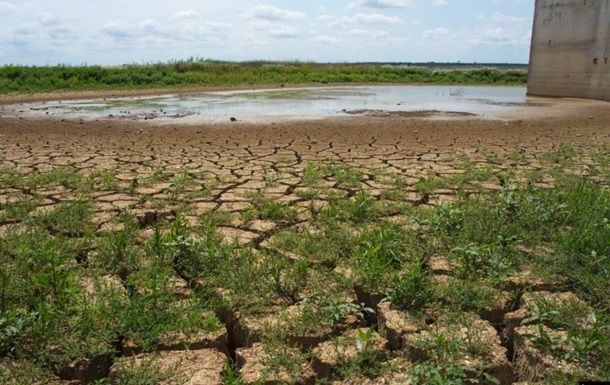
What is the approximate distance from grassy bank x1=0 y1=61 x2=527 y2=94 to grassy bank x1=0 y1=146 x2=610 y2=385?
53.3 feet

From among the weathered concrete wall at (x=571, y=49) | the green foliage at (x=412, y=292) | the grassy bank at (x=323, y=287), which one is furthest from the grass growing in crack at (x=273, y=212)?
the weathered concrete wall at (x=571, y=49)

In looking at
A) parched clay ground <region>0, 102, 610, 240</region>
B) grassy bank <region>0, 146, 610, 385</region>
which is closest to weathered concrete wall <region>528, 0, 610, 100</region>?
parched clay ground <region>0, 102, 610, 240</region>

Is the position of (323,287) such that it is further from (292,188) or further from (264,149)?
(264,149)

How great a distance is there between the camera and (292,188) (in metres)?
4.29

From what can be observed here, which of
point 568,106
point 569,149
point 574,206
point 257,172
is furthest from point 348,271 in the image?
point 568,106

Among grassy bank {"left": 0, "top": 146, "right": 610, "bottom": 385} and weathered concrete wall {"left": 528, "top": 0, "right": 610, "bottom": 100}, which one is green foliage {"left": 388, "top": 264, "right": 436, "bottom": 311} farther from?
weathered concrete wall {"left": 528, "top": 0, "right": 610, "bottom": 100}

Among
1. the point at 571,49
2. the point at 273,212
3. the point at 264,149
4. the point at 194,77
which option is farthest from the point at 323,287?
the point at 194,77

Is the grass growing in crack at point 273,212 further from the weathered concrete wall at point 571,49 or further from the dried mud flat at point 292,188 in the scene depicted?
the weathered concrete wall at point 571,49

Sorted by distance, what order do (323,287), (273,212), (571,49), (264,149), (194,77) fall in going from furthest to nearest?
(194,77), (571,49), (264,149), (273,212), (323,287)

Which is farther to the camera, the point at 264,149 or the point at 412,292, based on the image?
the point at 264,149

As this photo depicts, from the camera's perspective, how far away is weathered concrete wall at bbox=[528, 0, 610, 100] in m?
15.1

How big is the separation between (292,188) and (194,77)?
19954mm

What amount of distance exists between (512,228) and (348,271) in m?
1.14

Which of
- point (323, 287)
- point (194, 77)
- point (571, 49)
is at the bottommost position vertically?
point (323, 287)
